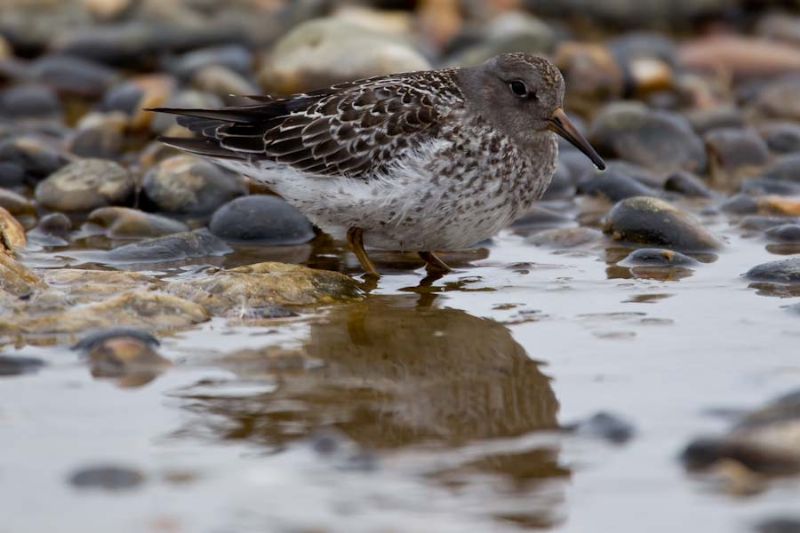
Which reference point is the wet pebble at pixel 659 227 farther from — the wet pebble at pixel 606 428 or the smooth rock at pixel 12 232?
the smooth rock at pixel 12 232

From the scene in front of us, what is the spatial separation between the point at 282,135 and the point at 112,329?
268 centimetres

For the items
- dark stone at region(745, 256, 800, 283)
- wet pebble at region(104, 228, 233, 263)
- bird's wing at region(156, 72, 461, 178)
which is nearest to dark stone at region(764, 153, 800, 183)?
dark stone at region(745, 256, 800, 283)

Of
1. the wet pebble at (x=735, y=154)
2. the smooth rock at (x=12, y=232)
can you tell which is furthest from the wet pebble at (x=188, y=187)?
the wet pebble at (x=735, y=154)

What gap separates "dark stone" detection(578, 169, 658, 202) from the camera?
1053 cm

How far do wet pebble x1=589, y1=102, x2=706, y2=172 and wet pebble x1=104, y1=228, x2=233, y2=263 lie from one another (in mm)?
4439

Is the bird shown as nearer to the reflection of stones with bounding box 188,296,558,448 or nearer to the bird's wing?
the bird's wing

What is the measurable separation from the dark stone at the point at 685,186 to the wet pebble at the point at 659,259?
215 cm

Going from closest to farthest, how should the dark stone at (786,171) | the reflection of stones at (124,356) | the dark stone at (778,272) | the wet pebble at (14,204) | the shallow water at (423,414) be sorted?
the shallow water at (423,414) → the reflection of stones at (124,356) → the dark stone at (778,272) → the wet pebble at (14,204) → the dark stone at (786,171)

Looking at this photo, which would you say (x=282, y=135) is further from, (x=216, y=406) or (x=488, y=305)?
(x=216, y=406)

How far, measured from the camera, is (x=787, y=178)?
11.0m

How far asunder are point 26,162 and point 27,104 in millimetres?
2548

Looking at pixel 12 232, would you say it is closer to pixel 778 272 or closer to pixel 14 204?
pixel 14 204

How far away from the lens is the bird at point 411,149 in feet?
26.6

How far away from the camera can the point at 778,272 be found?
8086 mm
